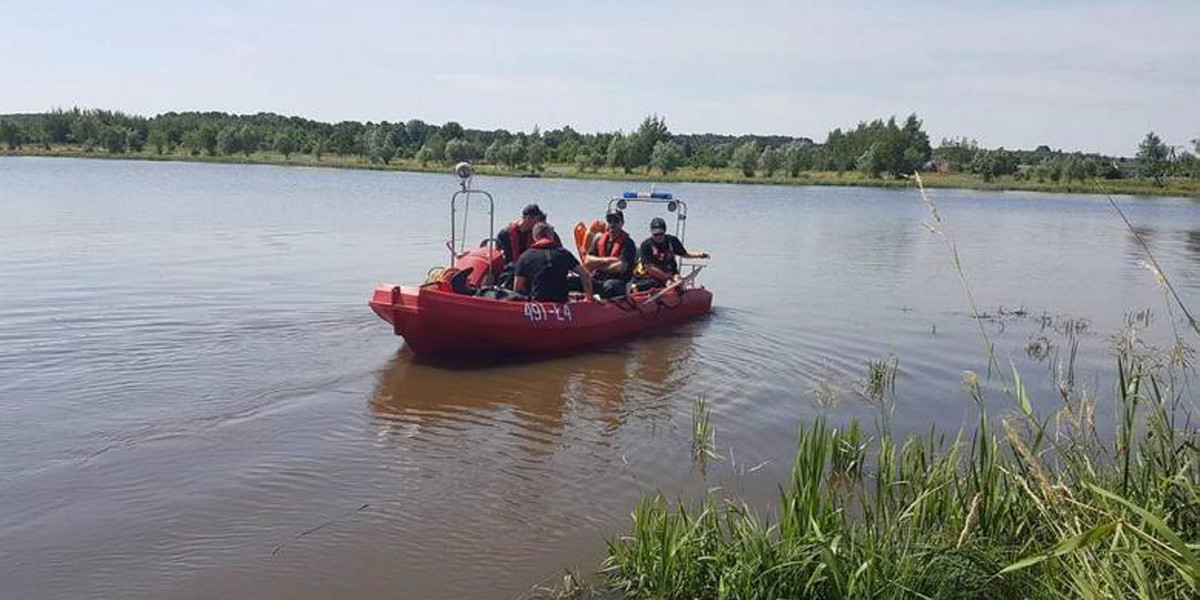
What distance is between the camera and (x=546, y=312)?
9836mm

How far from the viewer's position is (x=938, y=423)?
328 inches

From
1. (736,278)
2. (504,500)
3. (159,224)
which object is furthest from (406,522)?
(159,224)

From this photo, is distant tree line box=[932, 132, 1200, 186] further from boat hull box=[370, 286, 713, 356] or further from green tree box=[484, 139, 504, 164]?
boat hull box=[370, 286, 713, 356]

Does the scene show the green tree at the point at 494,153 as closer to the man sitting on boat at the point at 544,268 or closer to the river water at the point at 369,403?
the river water at the point at 369,403

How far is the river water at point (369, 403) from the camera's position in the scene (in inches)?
206

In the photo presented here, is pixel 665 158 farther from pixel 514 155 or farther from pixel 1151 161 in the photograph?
pixel 1151 161

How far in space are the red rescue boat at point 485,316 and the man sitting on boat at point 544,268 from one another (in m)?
0.15

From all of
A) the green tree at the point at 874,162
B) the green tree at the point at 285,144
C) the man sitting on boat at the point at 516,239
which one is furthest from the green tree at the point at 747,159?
the man sitting on boat at the point at 516,239

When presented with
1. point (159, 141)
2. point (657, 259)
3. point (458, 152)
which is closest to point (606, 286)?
point (657, 259)

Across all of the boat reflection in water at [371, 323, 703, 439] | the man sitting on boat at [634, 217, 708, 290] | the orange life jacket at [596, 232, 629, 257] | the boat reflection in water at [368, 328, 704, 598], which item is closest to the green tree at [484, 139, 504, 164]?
the man sitting on boat at [634, 217, 708, 290]

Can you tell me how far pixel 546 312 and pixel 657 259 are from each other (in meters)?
3.08

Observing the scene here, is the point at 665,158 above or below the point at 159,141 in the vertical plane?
above

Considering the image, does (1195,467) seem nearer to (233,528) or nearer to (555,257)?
(233,528)

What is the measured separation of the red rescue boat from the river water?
9.9 inches
